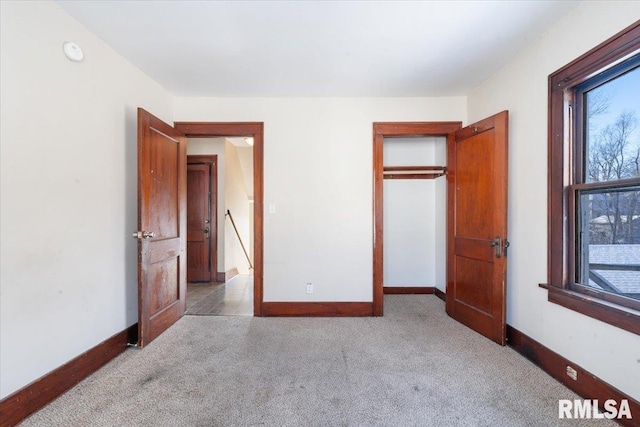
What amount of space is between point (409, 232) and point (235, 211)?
3.27 meters

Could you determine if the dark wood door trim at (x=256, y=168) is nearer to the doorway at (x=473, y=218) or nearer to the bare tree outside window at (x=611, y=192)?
the doorway at (x=473, y=218)

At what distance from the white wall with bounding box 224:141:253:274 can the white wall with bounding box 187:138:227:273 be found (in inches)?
3.1

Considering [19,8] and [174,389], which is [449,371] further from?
[19,8]

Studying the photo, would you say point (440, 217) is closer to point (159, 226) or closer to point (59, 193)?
point (159, 226)

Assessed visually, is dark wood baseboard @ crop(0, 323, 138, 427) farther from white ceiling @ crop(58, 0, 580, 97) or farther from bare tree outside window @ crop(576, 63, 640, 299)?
bare tree outside window @ crop(576, 63, 640, 299)

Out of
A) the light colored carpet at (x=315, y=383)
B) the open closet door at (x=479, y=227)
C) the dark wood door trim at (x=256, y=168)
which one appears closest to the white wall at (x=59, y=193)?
the light colored carpet at (x=315, y=383)

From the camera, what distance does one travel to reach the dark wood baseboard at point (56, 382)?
1.48 metres

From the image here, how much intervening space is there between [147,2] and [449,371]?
10.3 feet

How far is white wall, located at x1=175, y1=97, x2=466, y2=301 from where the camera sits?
3105 mm

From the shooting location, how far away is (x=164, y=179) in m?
2.69

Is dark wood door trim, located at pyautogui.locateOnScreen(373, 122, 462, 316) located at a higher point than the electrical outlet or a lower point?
higher

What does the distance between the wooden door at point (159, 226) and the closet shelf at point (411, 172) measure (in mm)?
2549

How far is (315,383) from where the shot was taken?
1.86m

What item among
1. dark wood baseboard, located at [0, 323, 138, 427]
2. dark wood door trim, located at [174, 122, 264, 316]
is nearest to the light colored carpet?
dark wood baseboard, located at [0, 323, 138, 427]
